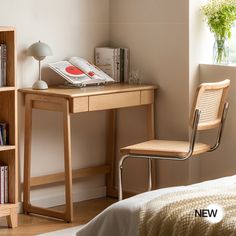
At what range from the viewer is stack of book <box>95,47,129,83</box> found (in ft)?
16.0

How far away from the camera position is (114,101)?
4.48m

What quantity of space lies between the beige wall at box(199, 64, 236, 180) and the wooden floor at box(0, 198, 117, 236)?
75cm

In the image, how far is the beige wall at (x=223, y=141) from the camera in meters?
4.50

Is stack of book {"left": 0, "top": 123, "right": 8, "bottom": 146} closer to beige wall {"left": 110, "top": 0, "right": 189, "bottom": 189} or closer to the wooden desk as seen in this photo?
the wooden desk

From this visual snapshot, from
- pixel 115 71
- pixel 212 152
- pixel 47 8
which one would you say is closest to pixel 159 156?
pixel 212 152

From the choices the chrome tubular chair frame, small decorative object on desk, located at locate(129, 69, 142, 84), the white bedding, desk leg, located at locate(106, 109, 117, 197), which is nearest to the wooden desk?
small decorative object on desk, located at locate(129, 69, 142, 84)

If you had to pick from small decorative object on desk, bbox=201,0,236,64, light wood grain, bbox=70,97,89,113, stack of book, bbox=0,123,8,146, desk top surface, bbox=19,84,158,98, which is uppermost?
small decorative object on desk, bbox=201,0,236,64

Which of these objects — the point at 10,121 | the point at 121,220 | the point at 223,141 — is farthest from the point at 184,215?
the point at 223,141

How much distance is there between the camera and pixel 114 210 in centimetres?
280

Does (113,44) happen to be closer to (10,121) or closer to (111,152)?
(111,152)

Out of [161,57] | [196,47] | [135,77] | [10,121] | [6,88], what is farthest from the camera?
[135,77]

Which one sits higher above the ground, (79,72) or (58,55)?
(58,55)

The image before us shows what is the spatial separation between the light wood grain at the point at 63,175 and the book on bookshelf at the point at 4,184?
353 millimetres

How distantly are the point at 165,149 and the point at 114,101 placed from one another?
0.49m
